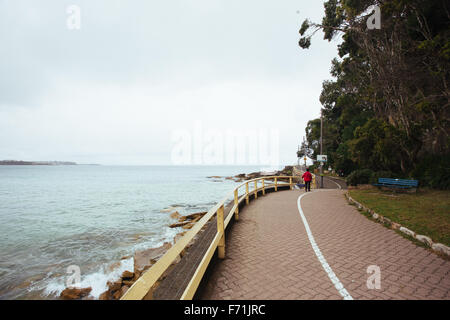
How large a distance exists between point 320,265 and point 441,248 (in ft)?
9.69

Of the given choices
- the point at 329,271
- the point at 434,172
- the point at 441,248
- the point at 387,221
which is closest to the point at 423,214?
the point at 387,221

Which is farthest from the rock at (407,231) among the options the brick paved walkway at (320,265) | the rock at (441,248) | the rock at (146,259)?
the rock at (146,259)

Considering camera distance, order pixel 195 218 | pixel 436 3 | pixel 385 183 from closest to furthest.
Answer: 1. pixel 436 3
2. pixel 385 183
3. pixel 195 218

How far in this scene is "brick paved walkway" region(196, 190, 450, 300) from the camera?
3.50 meters

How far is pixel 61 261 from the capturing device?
978 centimetres

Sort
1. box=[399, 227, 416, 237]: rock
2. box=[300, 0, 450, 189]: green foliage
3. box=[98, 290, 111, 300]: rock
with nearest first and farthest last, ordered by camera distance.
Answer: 1. box=[399, 227, 416, 237]: rock
2. box=[98, 290, 111, 300]: rock
3. box=[300, 0, 450, 189]: green foliage

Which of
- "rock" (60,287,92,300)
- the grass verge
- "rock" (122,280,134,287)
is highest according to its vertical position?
the grass verge

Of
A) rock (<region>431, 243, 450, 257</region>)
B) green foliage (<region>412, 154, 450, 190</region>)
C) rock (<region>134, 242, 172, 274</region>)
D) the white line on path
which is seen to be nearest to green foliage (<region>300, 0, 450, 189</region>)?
green foliage (<region>412, 154, 450, 190</region>)

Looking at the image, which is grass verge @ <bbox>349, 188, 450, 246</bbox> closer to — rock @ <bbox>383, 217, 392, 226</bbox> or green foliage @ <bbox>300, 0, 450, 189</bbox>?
rock @ <bbox>383, 217, 392, 226</bbox>

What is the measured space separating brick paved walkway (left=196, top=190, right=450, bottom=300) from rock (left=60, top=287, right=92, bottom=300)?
5.01 meters

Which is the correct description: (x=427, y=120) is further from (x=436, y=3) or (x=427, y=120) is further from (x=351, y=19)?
(x=351, y=19)
